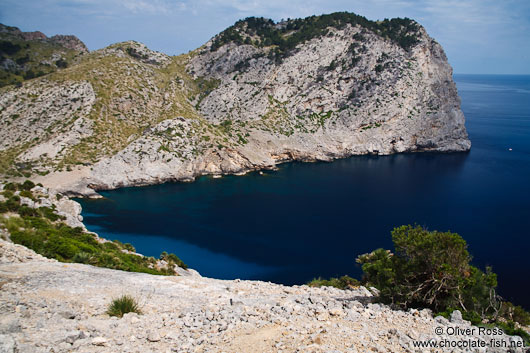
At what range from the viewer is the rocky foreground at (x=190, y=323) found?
36.4ft

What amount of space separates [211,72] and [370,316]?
10545cm

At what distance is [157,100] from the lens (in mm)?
92312

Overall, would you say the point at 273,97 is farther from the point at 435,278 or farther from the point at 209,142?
the point at 435,278

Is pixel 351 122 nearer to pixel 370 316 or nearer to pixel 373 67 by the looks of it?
pixel 373 67

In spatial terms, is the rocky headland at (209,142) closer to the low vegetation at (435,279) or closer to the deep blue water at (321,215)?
the low vegetation at (435,279)

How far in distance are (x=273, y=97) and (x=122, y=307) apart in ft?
314

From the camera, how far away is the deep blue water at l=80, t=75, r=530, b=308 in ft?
143

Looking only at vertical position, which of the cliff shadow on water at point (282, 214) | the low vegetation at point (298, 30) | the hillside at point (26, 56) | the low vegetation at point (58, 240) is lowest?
the cliff shadow on water at point (282, 214)

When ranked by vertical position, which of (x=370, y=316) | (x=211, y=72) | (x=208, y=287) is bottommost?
(x=208, y=287)

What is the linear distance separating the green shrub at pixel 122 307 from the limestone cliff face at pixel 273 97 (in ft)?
209

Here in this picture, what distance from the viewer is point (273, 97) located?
343 feet

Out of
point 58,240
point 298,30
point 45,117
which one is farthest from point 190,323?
point 298,30

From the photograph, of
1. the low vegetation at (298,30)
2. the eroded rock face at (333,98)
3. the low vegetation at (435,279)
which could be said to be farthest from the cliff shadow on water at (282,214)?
the low vegetation at (298,30)

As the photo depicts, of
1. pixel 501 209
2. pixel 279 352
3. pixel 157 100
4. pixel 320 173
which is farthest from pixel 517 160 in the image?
pixel 279 352
